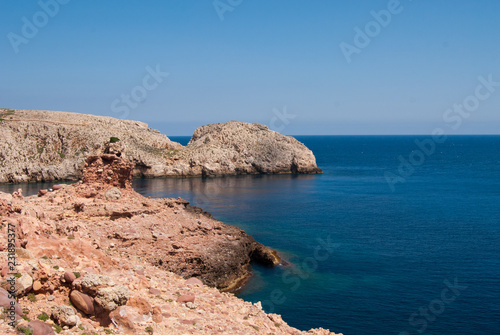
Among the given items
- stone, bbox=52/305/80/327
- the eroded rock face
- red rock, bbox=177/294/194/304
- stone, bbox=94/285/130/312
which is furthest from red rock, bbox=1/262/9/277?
the eroded rock face

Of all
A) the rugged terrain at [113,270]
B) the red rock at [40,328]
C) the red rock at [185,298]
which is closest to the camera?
the red rock at [40,328]

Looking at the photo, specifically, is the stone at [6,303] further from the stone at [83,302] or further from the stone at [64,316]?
the stone at [83,302]

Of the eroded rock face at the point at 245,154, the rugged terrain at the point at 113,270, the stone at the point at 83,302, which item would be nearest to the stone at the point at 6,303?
the rugged terrain at the point at 113,270

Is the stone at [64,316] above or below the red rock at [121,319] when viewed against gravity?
above

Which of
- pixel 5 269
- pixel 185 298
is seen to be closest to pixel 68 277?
pixel 5 269

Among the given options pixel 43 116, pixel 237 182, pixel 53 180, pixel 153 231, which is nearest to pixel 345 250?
pixel 153 231

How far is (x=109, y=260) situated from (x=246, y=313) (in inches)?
273

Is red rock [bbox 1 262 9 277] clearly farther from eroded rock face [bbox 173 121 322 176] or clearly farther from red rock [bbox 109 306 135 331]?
eroded rock face [bbox 173 121 322 176]

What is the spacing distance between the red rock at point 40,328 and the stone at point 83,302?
1.72 m

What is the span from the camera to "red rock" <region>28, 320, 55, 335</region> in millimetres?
13156

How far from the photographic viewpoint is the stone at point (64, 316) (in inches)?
563

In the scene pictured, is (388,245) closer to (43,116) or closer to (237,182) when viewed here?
(237,182)

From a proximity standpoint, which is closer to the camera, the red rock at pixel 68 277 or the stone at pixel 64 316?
the stone at pixel 64 316

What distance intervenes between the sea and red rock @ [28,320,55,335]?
714 inches
